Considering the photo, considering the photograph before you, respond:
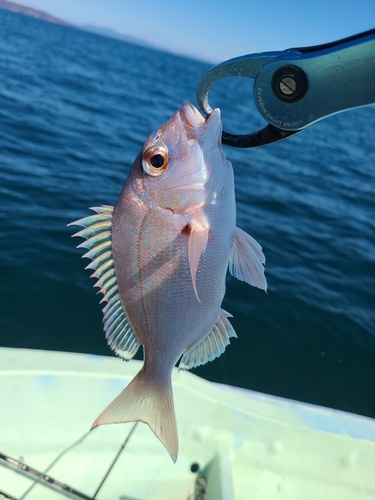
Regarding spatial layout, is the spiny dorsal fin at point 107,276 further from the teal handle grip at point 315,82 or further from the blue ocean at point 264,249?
the blue ocean at point 264,249

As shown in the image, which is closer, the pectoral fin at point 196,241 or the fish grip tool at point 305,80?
the fish grip tool at point 305,80

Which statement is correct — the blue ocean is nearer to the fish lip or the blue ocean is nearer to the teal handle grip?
the fish lip

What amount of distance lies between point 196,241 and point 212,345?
1.87ft

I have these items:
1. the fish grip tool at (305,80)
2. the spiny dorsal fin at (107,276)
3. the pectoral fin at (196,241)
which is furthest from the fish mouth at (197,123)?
the spiny dorsal fin at (107,276)

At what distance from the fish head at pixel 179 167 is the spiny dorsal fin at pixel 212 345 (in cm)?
56

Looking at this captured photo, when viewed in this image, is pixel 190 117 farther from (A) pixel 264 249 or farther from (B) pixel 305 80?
(A) pixel 264 249

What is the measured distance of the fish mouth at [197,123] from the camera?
5.47ft

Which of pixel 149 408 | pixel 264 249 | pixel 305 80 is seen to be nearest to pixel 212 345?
pixel 149 408

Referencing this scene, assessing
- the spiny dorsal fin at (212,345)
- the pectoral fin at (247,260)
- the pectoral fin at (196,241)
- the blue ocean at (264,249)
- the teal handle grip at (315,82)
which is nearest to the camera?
the teal handle grip at (315,82)

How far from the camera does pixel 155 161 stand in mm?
1719

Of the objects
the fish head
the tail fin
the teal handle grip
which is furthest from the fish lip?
the tail fin

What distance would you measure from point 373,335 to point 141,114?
14799mm

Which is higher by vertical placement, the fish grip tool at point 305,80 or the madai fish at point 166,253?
the fish grip tool at point 305,80

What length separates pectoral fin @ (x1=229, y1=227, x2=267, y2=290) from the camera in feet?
5.94
